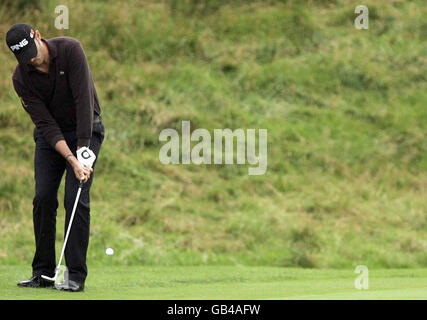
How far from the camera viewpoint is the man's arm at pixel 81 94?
19.2 feet

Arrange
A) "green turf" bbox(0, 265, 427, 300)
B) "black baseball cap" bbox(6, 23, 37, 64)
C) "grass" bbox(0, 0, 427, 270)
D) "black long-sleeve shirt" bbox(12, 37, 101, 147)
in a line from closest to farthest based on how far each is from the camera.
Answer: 1. "green turf" bbox(0, 265, 427, 300)
2. "black baseball cap" bbox(6, 23, 37, 64)
3. "black long-sleeve shirt" bbox(12, 37, 101, 147)
4. "grass" bbox(0, 0, 427, 270)

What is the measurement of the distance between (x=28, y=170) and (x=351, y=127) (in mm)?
6465

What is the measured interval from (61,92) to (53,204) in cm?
84

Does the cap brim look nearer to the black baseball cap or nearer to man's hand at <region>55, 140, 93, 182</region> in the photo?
the black baseball cap

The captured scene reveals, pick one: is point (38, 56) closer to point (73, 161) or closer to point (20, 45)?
point (20, 45)

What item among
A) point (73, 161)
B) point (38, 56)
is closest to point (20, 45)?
point (38, 56)

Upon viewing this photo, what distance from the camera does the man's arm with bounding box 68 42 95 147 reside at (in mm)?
5848

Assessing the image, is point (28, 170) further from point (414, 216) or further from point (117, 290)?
point (117, 290)

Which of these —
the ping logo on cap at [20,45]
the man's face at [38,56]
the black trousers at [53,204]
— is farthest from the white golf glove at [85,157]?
the ping logo on cap at [20,45]

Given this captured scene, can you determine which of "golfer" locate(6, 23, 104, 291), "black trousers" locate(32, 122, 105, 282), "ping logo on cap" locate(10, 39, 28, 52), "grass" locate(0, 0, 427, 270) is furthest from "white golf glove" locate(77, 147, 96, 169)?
"grass" locate(0, 0, 427, 270)

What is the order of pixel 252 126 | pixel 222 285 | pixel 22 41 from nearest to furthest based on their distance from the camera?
pixel 22 41
pixel 222 285
pixel 252 126

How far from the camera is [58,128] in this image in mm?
5953

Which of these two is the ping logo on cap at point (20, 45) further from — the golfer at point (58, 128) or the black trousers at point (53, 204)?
the black trousers at point (53, 204)
